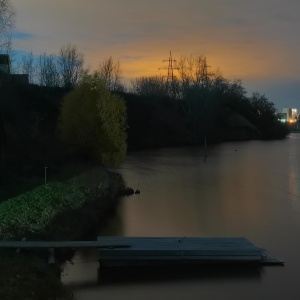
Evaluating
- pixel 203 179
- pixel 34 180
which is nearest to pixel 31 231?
pixel 34 180

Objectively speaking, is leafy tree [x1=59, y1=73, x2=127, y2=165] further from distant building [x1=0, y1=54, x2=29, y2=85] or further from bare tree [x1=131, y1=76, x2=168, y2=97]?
bare tree [x1=131, y1=76, x2=168, y2=97]

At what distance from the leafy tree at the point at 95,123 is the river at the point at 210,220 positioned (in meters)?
2.00

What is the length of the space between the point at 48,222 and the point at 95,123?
511 inches

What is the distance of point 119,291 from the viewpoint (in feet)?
34.5

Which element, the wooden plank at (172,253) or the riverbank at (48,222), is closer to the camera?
the riverbank at (48,222)

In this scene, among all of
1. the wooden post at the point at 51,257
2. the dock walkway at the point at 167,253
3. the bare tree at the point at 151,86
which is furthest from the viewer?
the bare tree at the point at 151,86

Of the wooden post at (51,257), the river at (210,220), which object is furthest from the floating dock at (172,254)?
the wooden post at (51,257)

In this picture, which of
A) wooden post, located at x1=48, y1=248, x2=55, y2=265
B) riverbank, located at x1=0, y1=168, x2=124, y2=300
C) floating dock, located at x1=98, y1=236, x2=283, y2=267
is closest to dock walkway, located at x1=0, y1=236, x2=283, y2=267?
floating dock, located at x1=98, y1=236, x2=283, y2=267

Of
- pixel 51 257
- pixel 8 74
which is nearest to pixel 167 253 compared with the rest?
pixel 51 257

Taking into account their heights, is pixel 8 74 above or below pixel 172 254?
above

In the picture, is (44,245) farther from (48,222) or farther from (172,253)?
(172,253)

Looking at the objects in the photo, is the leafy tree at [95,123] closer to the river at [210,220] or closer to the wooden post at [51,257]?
the river at [210,220]

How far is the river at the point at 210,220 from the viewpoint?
1060 centimetres

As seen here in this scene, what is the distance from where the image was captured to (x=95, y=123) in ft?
84.6
